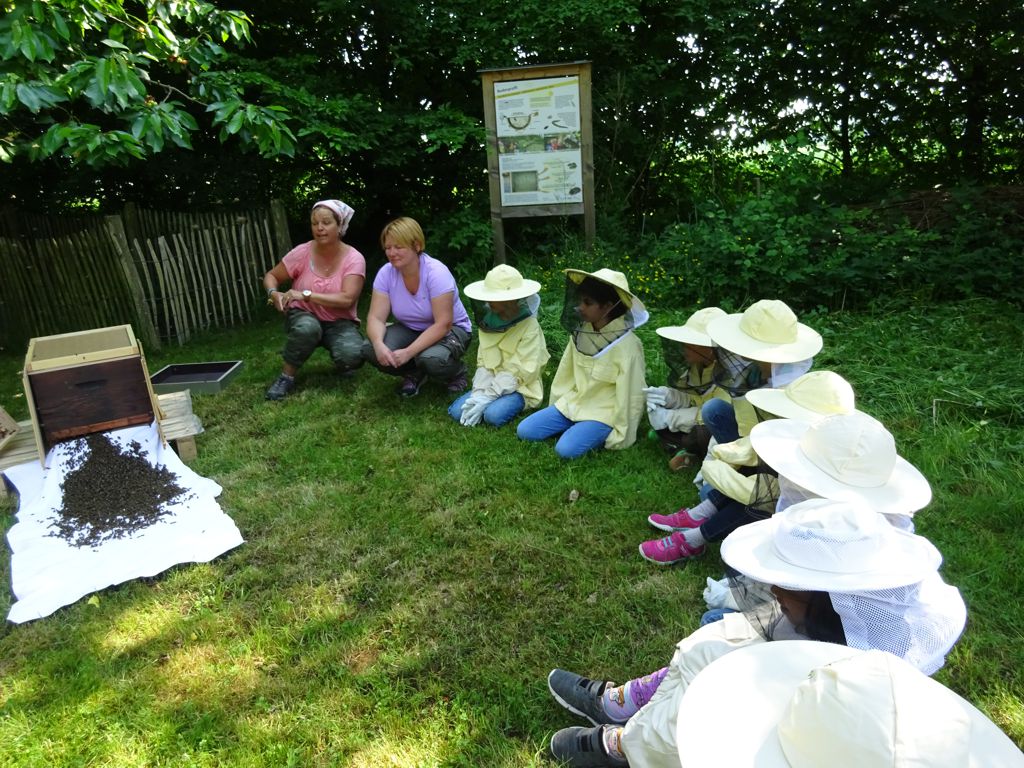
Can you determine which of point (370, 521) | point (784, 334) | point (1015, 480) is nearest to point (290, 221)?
point (370, 521)

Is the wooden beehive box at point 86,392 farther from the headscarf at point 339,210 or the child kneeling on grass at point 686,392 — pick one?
the child kneeling on grass at point 686,392

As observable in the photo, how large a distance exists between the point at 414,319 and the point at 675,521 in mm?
2718

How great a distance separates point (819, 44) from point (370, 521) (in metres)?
8.35

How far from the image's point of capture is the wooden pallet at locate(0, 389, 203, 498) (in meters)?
4.02

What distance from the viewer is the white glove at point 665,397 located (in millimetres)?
3891

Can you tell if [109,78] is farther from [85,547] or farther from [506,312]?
[506,312]

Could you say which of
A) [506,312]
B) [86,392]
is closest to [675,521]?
[506,312]

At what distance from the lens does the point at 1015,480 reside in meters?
3.35

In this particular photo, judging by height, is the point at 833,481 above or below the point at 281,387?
above

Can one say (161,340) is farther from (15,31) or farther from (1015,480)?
(1015,480)

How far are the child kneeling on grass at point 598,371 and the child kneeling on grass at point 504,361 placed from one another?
396mm

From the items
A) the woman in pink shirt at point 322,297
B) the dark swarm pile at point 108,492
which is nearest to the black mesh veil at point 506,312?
the woman in pink shirt at point 322,297

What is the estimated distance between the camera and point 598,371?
13.0 ft

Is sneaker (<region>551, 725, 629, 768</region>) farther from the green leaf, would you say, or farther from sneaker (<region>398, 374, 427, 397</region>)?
sneaker (<region>398, 374, 427, 397</region>)
